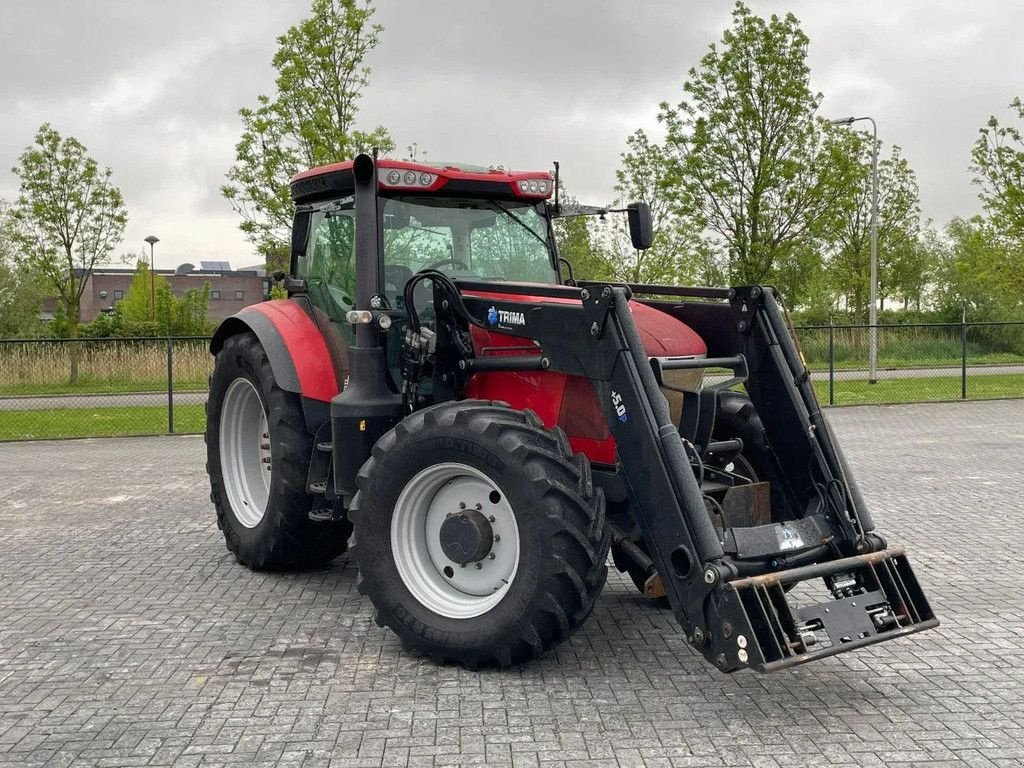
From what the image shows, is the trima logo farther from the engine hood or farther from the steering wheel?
the steering wheel

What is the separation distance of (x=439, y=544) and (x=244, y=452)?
2914mm

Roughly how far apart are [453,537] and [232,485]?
3.09 metres

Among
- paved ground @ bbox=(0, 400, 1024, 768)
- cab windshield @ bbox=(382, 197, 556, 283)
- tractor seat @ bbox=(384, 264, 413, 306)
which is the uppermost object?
cab windshield @ bbox=(382, 197, 556, 283)

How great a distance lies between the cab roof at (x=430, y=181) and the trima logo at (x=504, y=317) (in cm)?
107

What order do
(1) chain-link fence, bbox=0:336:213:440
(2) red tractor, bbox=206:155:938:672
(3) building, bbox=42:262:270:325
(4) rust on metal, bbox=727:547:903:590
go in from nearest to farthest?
1. (4) rust on metal, bbox=727:547:903:590
2. (2) red tractor, bbox=206:155:938:672
3. (1) chain-link fence, bbox=0:336:213:440
4. (3) building, bbox=42:262:270:325

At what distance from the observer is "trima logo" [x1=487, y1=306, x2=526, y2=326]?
227 inches

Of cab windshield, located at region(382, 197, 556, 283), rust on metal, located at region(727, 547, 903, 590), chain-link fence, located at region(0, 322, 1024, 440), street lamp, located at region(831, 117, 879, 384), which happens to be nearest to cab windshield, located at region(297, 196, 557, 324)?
cab windshield, located at region(382, 197, 556, 283)

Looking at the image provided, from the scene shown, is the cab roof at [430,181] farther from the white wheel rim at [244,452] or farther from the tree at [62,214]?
the tree at [62,214]

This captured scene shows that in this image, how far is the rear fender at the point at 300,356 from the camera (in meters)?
7.03

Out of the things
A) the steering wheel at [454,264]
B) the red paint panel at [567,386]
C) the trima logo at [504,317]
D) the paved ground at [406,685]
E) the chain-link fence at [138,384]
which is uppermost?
the steering wheel at [454,264]

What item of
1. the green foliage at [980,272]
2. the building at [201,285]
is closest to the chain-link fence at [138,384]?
the green foliage at [980,272]

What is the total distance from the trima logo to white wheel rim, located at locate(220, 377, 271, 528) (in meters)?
2.60

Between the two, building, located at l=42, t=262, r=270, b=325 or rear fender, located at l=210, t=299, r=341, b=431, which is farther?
building, located at l=42, t=262, r=270, b=325

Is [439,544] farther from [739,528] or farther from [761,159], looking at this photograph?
[761,159]
